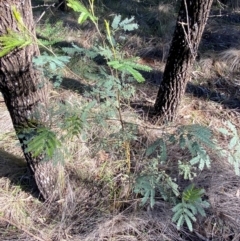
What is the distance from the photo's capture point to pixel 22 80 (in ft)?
5.93

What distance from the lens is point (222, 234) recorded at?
97.6 inches

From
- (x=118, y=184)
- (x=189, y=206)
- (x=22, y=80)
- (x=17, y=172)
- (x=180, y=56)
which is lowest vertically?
(x=118, y=184)

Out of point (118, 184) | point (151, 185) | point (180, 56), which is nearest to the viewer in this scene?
point (151, 185)

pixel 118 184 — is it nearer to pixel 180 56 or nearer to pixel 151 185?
pixel 151 185

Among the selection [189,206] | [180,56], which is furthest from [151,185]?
[180,56]

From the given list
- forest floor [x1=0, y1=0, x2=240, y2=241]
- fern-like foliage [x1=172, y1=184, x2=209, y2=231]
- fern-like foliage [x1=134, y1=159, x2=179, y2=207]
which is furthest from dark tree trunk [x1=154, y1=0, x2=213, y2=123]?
fern-like foliage [x1=172, y1=184, x2=209, y2=231]

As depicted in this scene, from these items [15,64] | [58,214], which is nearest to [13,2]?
[15,64]

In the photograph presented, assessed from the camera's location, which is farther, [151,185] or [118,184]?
[118,184]

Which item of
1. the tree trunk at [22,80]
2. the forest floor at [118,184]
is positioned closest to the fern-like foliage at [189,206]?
the forest floor at [118,184]

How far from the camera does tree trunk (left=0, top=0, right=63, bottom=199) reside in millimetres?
1531

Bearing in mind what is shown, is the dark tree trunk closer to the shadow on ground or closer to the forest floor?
the forest floor

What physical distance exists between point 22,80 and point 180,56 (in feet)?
5.08

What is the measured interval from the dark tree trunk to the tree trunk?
1174mm

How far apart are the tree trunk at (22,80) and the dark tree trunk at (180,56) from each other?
46.2 inches
